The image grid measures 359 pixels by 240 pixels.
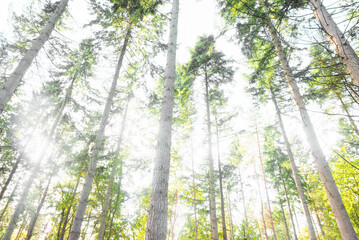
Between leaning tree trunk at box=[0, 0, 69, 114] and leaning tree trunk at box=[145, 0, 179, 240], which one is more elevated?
leaning tree trunk at box=[0, 0, 69, 114]

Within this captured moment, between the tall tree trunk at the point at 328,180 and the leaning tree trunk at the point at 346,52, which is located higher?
the leaning tree trunk at the point at 346,52

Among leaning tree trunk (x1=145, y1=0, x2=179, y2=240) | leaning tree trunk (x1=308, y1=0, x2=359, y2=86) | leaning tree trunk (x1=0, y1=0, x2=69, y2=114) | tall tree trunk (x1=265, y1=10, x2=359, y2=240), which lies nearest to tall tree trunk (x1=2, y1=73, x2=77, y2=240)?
leaning tree trunk (x1=0, y1=0, x2=69, y2=114)

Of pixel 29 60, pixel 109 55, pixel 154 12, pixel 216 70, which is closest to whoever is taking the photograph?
pixel 29 60

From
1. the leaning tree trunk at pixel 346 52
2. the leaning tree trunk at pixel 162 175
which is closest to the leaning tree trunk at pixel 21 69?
the leaning tree trunk at pixel 162 175

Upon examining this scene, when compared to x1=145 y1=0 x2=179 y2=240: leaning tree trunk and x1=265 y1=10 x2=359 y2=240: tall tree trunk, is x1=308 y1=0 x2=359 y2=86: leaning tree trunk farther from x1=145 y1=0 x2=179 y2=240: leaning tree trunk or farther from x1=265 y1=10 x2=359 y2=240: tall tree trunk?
x1=145 y1=0 x2=179 y2=240: leaning tree trunk

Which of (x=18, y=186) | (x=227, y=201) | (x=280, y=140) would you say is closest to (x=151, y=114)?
(x=280, y=140)

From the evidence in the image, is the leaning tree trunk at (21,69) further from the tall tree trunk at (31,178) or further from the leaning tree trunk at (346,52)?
the leaning tree trunk at (346,52)

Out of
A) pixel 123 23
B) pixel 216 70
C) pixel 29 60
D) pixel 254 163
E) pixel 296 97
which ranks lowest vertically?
pixel 296 97

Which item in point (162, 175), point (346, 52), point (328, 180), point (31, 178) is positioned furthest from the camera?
point (31, 178)

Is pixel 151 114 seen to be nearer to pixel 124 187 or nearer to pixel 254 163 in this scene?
pixel 124 187

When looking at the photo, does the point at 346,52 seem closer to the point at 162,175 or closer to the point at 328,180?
the point at 328,180

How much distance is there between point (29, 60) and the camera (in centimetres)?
474

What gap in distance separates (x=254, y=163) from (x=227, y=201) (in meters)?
8.72

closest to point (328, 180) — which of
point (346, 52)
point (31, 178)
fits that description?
point (346, 52)
